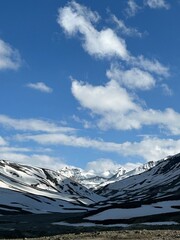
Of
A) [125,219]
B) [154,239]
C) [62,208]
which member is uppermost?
[62,208]

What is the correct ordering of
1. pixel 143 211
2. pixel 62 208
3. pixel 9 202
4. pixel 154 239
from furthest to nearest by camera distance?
pixel 62 208, pixel 9 202, pixel 143 211, pixel 154 239

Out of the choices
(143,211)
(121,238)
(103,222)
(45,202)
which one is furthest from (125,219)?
(45,202)

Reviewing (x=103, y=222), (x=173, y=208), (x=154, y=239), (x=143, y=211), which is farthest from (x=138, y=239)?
(x=173, y=208)

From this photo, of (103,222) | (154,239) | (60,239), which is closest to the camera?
(154,239)

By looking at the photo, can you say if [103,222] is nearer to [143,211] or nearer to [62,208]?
[143,211]

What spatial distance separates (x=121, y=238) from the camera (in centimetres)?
4234

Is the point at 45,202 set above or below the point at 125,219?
above

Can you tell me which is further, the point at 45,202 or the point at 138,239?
the point at 45,202

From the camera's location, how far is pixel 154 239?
3856cm

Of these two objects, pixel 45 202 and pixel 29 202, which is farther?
pixel 45 202

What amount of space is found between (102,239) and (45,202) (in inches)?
6265

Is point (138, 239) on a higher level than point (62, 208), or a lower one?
lower

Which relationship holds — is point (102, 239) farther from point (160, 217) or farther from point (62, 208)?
point (62, 208)

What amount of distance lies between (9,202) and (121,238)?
142508mm
